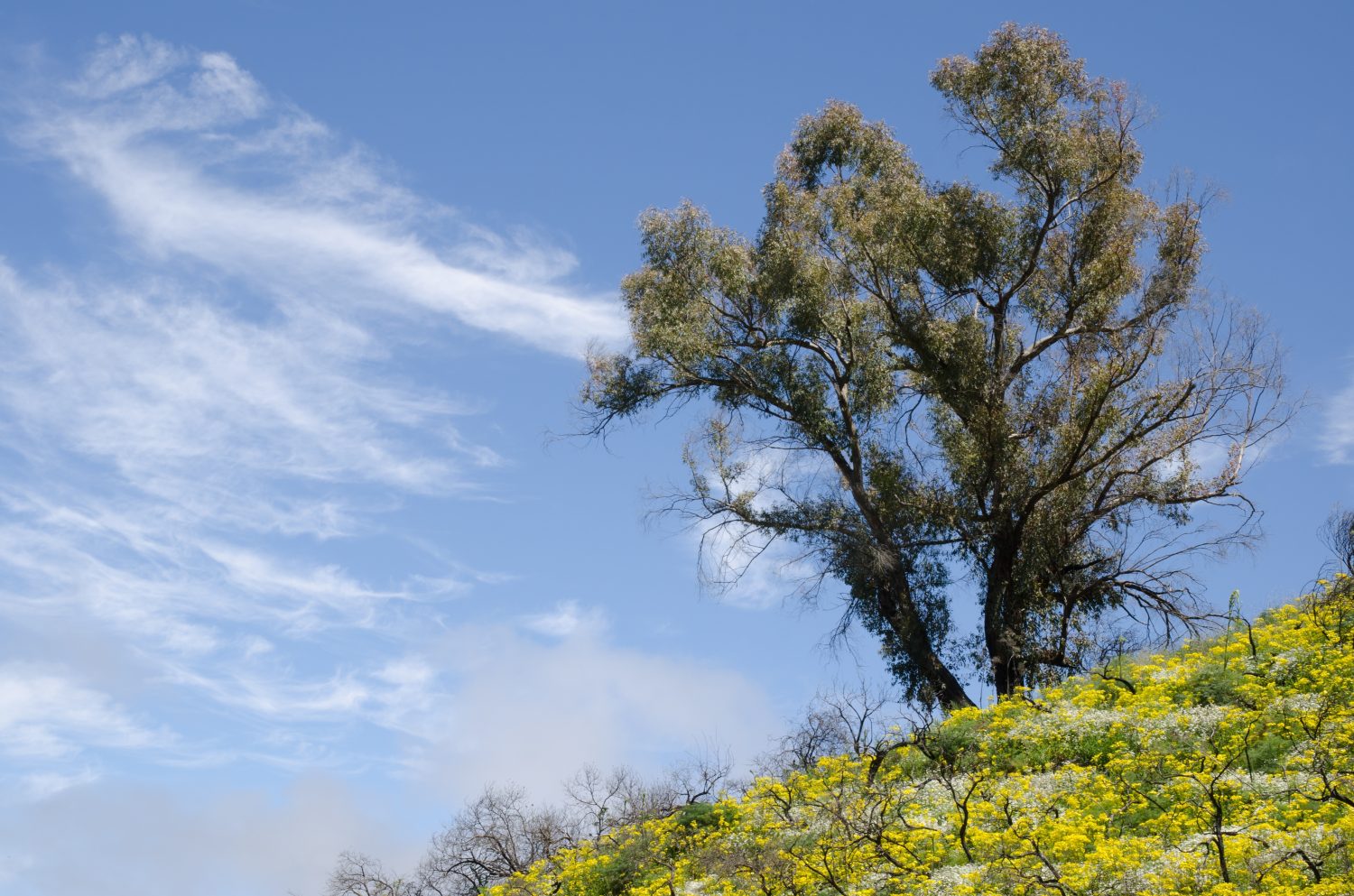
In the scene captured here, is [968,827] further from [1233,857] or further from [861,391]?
[861,391]

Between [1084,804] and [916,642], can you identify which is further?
[916,642]

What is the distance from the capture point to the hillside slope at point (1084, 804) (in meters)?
11.4

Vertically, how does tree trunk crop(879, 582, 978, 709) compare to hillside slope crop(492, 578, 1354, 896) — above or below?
above

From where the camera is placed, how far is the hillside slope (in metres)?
11.4

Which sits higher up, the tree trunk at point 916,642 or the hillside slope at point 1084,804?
the tree trunk at point 916,642

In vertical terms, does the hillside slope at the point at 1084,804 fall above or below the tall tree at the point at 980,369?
below

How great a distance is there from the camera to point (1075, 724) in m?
16.0

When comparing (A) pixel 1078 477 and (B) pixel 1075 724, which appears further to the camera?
(A) pixel 1078 477

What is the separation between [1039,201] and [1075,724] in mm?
12814

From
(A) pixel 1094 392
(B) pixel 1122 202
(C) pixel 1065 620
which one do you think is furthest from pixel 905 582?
(B) pixel 1122 202

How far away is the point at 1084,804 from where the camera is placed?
1354 cm

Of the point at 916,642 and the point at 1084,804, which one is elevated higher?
the point at 916,642

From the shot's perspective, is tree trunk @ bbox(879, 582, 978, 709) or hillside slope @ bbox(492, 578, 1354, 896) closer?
hillside slope @ bbox(492, 578, 1354, 896)

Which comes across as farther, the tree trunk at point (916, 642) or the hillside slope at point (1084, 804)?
the tree trunk at point (916, 642)
